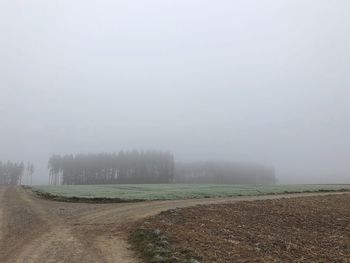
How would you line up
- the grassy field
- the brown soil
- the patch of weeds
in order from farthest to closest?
the grassy field < the brown soil < the patch of weeds

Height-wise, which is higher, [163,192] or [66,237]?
[163,192]

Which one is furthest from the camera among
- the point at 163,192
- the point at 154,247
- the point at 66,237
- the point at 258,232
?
the point at 163,192

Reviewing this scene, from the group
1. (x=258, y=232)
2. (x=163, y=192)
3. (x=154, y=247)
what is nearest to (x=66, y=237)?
(x=154, y=247)

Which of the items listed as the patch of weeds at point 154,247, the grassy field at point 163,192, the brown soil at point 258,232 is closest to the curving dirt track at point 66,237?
the patch of weeds at point 154,247

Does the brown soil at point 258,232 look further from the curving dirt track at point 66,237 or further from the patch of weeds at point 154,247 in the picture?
the curving dirt track at point 66,237

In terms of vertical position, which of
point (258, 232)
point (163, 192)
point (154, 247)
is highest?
point (163, 192)

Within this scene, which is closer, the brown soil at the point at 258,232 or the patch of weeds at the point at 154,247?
the patch of weeds at the point at 154,247

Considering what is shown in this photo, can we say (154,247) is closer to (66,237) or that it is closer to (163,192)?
(66,237)

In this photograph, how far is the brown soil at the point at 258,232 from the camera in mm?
18078

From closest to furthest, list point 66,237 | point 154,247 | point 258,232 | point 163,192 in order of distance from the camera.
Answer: point 154,247, point 66,237, point 258,232, point 163,192

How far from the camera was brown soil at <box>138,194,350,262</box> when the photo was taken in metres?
18.1

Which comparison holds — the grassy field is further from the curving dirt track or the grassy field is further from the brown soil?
the curving dirt track

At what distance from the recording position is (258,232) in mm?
23719

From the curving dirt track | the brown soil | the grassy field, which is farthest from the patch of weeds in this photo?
the grassy field
